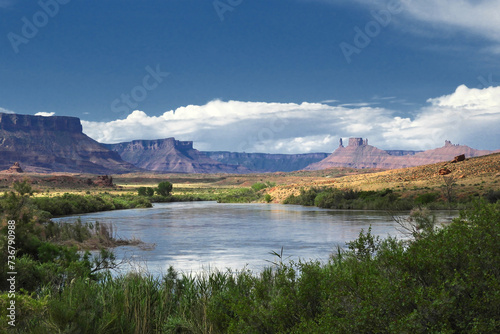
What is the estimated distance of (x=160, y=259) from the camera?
65.9ft

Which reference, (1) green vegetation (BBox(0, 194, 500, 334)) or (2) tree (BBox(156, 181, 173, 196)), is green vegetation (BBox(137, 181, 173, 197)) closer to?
(2) tree (BBox(156, 181, 173, 196))

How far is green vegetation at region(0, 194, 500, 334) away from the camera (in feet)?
14.5

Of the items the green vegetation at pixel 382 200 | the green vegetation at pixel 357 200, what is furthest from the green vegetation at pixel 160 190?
the green vegetation at pixel 357 200

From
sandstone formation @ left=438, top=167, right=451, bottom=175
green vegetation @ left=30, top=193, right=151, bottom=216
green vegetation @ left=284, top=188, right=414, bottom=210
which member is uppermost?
sandstone formation @ left=438, top=167, right=451, bottom=175

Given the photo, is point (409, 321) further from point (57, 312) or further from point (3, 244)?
point (3, 244)

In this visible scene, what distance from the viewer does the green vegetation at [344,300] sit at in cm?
442

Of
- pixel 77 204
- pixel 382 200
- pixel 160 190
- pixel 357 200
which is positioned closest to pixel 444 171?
pixel 357 200

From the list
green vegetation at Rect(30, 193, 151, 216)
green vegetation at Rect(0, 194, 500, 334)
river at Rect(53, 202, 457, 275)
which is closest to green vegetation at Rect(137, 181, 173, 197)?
green vegetation at Rect(30, 193, 151, 216)

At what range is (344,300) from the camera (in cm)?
506

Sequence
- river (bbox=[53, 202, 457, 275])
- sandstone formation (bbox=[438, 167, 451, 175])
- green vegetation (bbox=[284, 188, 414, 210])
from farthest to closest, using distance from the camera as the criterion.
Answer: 1. sandstone formation (bbox=[438, 167, 451, 175])
2. green vegetation (bbox=[284, 188, 414, 210])
3. river (bbox=[53, 202, 457, 275])

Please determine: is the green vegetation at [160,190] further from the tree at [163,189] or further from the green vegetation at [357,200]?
the green vegetation at [357,200]

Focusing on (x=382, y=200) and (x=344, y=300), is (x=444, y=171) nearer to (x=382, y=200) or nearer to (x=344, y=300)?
(x=382, y=200)

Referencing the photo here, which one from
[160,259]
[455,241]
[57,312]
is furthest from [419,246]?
[160,259]

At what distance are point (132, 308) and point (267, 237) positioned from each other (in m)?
20.2
